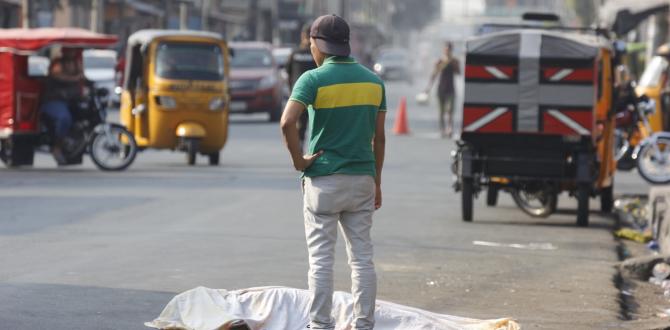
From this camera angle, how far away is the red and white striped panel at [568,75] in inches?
599

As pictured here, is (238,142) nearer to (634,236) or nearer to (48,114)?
(48,114)

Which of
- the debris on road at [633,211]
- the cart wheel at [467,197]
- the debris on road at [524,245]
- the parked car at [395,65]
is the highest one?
the cart wheel at [467,197]

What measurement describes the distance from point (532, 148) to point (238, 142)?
43.9ft

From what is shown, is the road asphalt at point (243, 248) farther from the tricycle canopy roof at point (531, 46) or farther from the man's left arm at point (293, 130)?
the tricycle canopy roof at point (531, 46)

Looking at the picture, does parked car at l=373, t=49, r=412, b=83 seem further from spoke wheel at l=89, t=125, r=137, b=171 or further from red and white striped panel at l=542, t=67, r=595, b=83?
red and white striped panel at l=542, t=67, r=595, b=83

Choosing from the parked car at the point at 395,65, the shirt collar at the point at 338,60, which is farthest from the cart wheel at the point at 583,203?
the parked car at the point at 395,65

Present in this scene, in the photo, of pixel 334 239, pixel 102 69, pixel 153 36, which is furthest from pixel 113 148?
pixel 102 69

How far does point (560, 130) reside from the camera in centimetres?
1531

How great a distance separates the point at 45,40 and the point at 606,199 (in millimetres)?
7630

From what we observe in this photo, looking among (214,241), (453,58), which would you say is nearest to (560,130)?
(214,241)

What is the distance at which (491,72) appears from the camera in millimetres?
15469

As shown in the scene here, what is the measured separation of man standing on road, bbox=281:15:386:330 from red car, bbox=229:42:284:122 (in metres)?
27.1

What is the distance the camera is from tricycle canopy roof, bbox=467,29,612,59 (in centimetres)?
1516

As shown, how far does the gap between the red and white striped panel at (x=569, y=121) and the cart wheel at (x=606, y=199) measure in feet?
6.84
